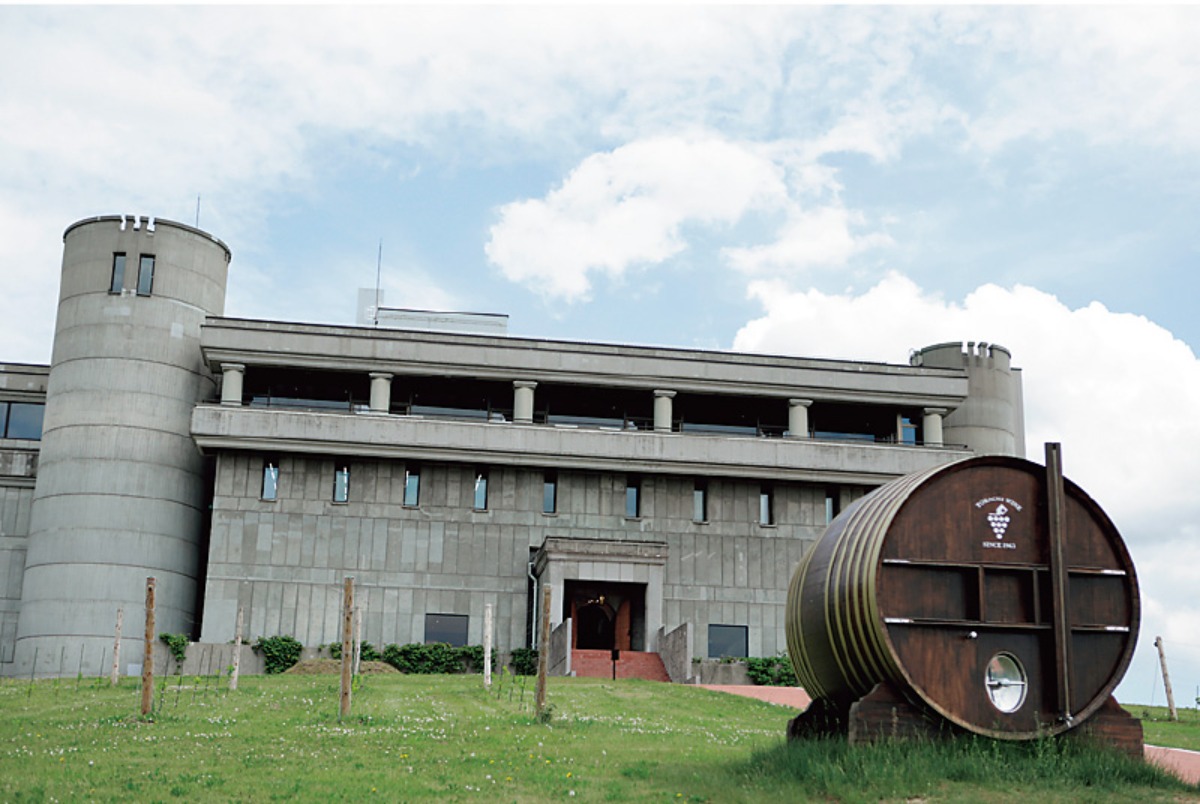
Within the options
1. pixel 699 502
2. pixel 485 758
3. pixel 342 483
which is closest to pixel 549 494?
pixel 699 502

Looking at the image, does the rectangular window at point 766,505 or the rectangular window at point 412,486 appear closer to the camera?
the rectangular window at point 412,486

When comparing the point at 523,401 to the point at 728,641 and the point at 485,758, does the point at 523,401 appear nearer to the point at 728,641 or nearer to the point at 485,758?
the point at 728,641

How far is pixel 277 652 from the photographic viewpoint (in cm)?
4825

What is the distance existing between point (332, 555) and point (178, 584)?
605cm

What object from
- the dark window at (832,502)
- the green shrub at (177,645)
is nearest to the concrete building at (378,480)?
the dark window at (832,502)

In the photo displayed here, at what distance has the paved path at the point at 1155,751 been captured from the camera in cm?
1688

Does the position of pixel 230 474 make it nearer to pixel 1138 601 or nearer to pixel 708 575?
pixel 708 575

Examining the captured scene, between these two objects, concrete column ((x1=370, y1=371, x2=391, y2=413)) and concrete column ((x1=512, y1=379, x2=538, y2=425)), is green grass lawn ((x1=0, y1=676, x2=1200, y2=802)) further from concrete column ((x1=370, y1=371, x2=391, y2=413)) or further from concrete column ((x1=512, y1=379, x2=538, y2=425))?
concrete column ((x1=512, y1=379, x2=538, y2=425))

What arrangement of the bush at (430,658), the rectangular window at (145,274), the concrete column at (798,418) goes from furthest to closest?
the concrete column at (798,418)
the rectangular window at (145,274)
the bush at (430,658)

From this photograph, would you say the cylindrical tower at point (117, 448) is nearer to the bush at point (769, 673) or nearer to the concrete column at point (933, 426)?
the bush at point (769, 673)

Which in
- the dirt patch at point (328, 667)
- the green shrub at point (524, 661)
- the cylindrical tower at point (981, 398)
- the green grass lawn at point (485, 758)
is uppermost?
the cylindrical tower at point (981, 398)

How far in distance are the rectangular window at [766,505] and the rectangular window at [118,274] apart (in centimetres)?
2553

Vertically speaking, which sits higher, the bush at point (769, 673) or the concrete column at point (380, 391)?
the concrete column at point (380, 391)

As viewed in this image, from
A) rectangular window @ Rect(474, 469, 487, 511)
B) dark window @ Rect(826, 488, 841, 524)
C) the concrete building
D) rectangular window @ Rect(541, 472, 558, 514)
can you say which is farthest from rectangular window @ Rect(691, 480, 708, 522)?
rectangular window @ Rect(474, 469, 487, 511)
